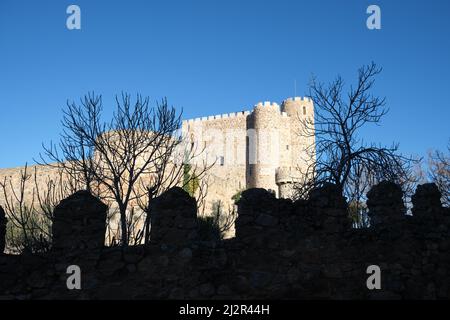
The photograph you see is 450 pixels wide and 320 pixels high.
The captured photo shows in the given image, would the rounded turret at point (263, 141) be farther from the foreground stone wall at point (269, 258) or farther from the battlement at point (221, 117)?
the foreground stone wall at point (269, 258)

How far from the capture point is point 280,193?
131 ft

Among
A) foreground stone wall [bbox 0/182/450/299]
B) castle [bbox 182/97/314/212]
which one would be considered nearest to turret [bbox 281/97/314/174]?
castle [bbox 182/97/314/212]

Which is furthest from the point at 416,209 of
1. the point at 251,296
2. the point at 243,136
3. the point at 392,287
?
the point at 243,136

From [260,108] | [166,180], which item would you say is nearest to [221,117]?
[260,108]

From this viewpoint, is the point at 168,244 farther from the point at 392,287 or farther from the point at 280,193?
the point at 280,193

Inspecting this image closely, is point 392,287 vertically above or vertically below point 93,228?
below

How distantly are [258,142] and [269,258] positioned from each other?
3695 centimetres

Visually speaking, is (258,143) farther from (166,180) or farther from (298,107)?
(166,180)

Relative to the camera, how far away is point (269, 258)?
6.42 m

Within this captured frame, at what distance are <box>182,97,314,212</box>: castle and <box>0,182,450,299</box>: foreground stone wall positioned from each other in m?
32.8

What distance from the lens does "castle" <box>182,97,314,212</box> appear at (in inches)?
1666
